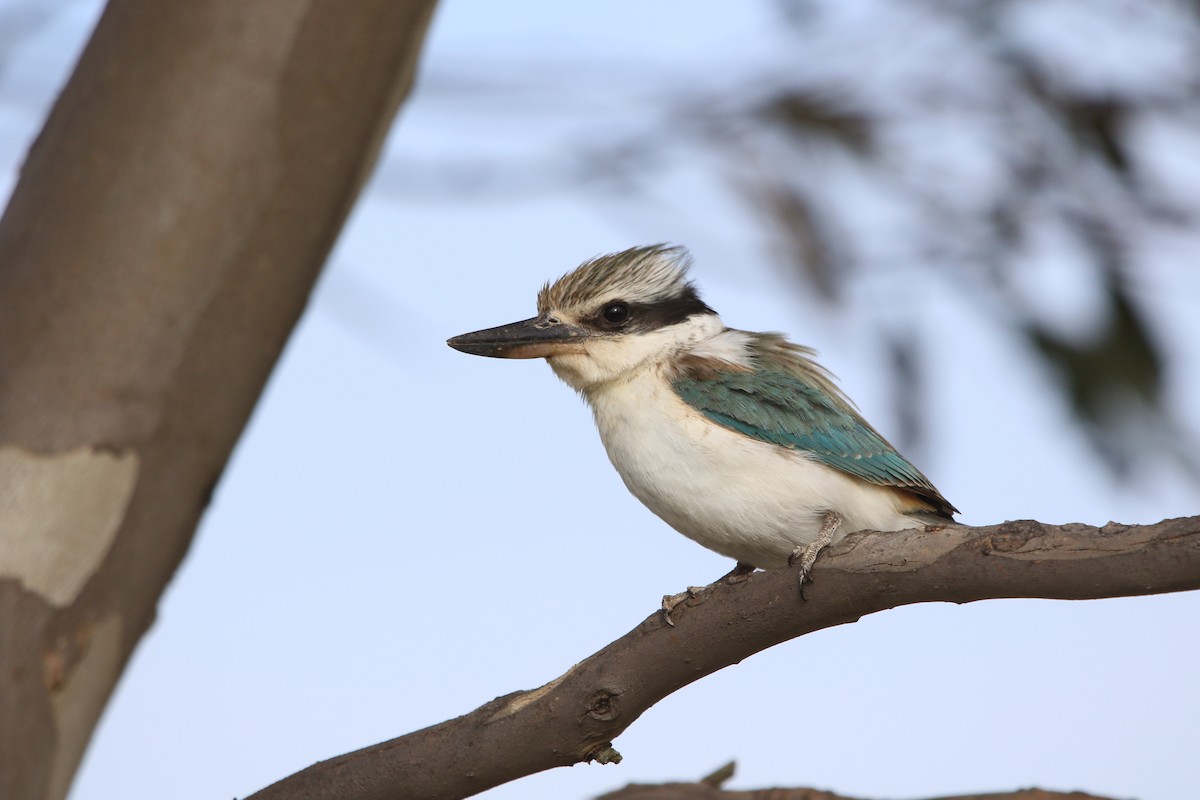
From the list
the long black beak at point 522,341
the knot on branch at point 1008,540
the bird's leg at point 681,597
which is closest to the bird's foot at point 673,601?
the bird's leg at point 681,597

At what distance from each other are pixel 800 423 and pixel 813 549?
0.54 meters

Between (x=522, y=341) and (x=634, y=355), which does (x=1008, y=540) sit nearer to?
(x=634, y=355)

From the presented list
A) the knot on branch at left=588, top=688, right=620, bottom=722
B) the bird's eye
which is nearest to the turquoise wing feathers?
the bird's eye

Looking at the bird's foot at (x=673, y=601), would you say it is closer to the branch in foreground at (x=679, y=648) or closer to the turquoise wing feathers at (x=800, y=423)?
the branch in foreground at (x=679, y=648)

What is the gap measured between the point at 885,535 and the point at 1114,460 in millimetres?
1104


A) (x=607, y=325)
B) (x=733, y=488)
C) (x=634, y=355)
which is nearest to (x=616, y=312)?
(x=607, y=325)

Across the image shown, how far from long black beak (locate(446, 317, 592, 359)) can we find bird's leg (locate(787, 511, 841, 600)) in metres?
0.64

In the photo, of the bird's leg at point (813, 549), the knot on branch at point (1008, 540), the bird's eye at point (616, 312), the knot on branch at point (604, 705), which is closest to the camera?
the knot on branch at point (1008, 540)

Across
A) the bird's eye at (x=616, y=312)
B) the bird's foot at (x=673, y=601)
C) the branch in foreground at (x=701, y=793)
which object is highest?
the bird's eye at (x=616, y=312)

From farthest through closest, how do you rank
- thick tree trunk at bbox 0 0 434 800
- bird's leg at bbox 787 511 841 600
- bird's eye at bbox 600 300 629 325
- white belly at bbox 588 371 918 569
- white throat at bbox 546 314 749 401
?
bird's eye at bbox 600 300 629 325 → white throat at bbox 546 314 749 401 → white belly at bbox 588 371 918 569 → thick tree trunk at bbox 0 0 434 800 → bird's leg at bbox 787 511 841 600

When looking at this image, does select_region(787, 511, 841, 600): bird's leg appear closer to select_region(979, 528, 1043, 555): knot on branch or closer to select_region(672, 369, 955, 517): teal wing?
select_region(672, 369, 955, 517): teal wing

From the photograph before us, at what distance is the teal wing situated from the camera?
2.42 m

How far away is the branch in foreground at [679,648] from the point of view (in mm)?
1670

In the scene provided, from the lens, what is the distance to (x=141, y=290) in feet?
7.53
